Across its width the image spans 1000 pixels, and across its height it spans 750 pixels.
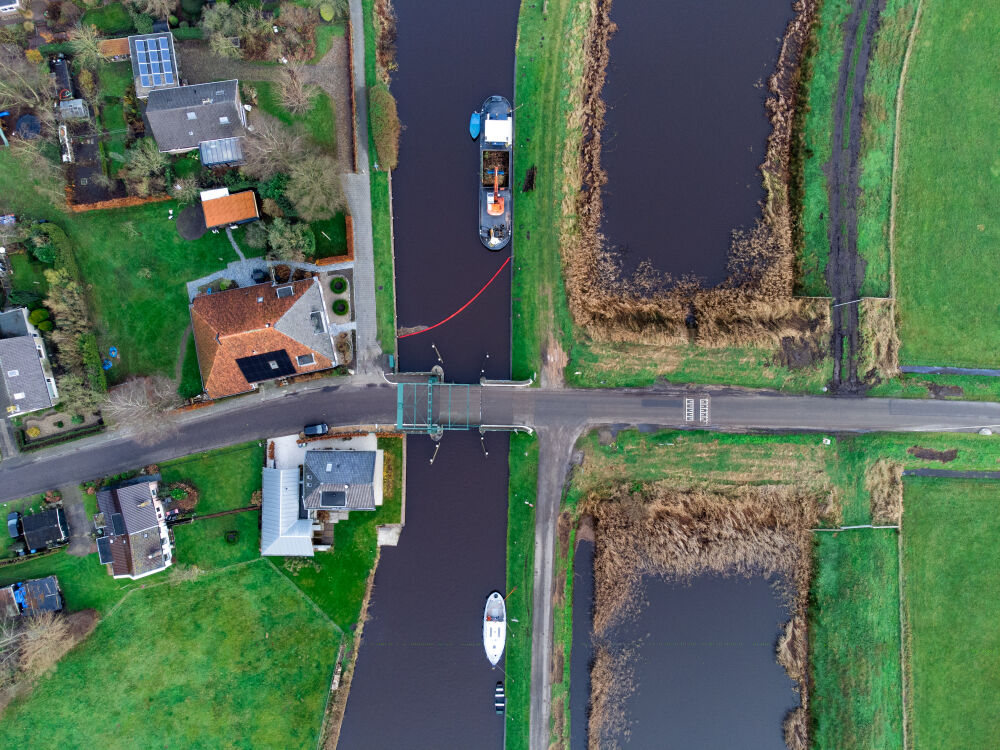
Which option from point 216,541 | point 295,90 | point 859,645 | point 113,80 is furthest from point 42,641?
point 859,645

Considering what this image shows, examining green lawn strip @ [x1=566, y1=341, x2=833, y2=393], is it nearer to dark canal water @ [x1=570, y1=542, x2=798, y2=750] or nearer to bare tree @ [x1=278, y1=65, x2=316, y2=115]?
dark canal water @ [x1=570, y1=542, x2=798, y2=750]

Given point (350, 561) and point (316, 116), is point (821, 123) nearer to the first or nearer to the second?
point (316, 116)

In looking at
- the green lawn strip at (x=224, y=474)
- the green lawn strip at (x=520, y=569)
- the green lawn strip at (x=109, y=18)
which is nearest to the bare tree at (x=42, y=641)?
the green lawn strip at (x=224, y=474)

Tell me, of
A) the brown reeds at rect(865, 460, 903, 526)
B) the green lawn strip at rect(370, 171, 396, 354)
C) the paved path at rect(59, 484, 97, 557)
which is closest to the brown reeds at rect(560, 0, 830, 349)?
the brown reeds at rect(865, 460, 903, 526)

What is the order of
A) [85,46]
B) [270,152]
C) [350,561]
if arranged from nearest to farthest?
[270,152]
[85,46]
[350,561]

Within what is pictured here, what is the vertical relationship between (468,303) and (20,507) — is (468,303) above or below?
above

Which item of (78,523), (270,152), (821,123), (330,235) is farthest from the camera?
(821,123)
